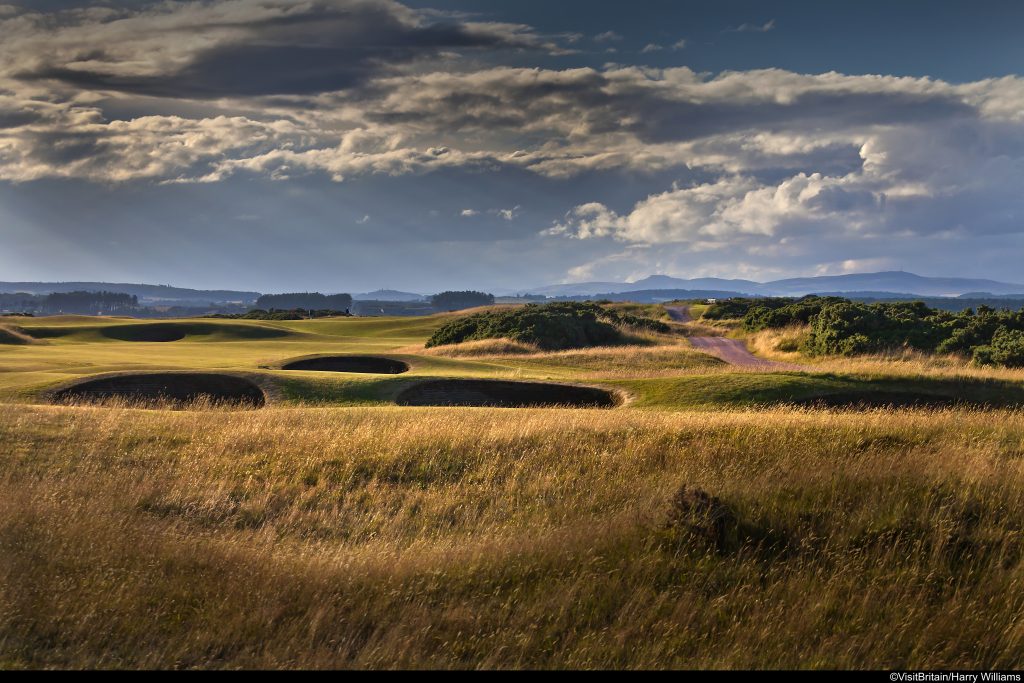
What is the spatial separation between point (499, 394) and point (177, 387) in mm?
12098

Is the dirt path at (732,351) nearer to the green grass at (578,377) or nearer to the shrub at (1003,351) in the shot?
the green grass at (578,377)

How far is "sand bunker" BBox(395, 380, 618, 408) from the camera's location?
25047 mm

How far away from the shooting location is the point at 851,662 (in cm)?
600

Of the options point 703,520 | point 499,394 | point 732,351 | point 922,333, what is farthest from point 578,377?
point 732,351

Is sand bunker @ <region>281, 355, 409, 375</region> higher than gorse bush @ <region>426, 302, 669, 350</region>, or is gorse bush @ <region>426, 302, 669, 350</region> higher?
gorse bush @ <region>426, 302, 669, 350</region>

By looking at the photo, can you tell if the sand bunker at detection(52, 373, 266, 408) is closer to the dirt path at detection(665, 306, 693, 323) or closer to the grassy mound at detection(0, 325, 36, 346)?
the grassy mound at detection(0, 325, 36, 346)

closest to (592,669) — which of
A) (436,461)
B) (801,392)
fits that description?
(436,461)

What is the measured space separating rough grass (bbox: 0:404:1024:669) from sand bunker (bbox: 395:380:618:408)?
1195 centimetres

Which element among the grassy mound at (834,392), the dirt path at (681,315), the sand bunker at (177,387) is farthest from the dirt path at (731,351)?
the sand bunker at (177,387)

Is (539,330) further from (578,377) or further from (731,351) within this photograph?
(578,377)

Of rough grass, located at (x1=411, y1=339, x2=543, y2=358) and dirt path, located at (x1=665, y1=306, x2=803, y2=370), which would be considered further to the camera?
rough grass, located at (x1=411, y1=339, x2=543, y2=358)

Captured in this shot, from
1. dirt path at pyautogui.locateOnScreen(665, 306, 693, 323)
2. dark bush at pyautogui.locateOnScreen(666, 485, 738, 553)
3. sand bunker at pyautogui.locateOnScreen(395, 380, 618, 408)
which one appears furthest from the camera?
dirt path at pyautogui.locateOnScreen(665, 306, 693, 323)

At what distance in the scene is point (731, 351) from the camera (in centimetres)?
5069

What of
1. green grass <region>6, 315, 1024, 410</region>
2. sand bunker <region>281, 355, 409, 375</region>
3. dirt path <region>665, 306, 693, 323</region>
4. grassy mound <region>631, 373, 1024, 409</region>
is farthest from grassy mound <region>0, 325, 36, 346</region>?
dirt path <region>665, 306, 693, 323</region>
